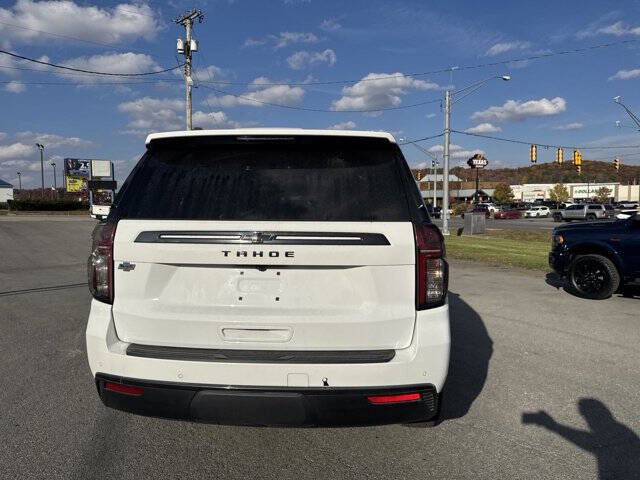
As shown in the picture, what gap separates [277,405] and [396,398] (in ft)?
2.03

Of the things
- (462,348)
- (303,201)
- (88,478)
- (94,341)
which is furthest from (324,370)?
(462,348)

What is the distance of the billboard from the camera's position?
73.3 meters

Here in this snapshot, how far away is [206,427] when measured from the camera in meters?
3.46

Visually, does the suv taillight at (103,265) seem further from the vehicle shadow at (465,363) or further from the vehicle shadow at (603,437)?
the vehicle shadow at (603,437)

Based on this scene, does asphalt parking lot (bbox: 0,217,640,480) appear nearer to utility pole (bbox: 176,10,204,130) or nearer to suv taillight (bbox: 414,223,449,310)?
suv taillight (bbox: 414,223,449,310)

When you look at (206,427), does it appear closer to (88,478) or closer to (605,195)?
(88,478)

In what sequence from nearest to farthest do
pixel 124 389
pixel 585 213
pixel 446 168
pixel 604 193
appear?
1. pixel 124 389
2. pixel 446 168
3. pixel 585 213
4. pixel 604 193

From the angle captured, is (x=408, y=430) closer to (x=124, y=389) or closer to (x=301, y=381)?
(x=301, y=381)

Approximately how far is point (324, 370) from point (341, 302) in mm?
358

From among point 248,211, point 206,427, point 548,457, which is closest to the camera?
point 248,211

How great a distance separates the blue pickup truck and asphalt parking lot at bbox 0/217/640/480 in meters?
2.16

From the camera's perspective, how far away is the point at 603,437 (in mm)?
3350

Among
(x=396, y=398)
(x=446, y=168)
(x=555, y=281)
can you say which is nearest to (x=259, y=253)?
(x=396, y=398)

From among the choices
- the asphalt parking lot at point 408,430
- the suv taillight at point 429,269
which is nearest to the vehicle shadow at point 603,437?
the asphalt parking lot at point 408,430
